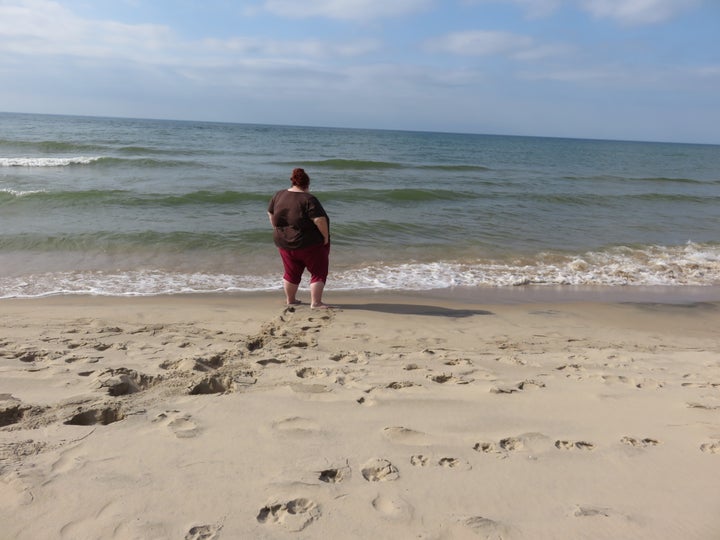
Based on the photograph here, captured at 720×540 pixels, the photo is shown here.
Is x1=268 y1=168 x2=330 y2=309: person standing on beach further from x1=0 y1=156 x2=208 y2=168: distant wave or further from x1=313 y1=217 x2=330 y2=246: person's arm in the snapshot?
x1=0 y1=156 x2=208 y2=168: distant wave

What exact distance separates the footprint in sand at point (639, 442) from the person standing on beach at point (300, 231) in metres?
3.52

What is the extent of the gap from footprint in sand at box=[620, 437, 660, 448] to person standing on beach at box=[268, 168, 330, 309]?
3518 millimetres

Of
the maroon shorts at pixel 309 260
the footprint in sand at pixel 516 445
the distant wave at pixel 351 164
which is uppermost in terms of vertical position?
the distant wave at pixel 351 164

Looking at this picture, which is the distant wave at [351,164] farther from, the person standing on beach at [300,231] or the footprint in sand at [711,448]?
the footprint in sand at [711,448]

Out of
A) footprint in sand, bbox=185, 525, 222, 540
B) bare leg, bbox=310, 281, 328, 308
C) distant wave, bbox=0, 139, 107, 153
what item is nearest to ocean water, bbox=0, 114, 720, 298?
bare leg, bbox=310, 281, 328, 308

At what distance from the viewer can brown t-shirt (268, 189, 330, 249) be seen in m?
5.39

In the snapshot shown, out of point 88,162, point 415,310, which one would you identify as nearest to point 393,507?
point 415,310

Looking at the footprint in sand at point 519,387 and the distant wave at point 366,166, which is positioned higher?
the distant wave at point 366,166

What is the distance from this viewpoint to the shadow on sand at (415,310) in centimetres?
592

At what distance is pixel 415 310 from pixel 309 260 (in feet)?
4.87

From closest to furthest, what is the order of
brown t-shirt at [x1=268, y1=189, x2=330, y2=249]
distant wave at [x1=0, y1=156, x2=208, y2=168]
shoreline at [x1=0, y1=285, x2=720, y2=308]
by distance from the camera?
brown t-shirt at [x1=268, y1=189, x2=330, y2=249], shoreline at [x1=0, y1=285, x2=720, y2=308], distant wave at [x1=0, y1=156, x2=208, y2=168]

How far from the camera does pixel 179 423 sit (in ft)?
8.98

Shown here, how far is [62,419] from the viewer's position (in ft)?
8.93

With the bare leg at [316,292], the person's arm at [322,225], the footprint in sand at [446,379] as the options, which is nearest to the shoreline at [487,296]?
the bare leg at [316,292]
